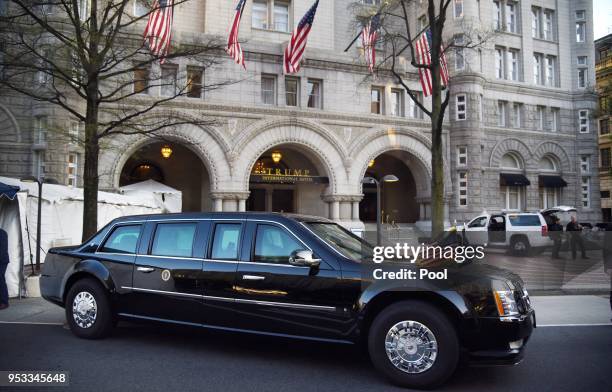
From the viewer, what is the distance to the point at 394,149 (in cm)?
2702

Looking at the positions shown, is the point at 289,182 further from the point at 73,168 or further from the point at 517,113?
the point at 517,113

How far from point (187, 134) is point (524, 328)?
66.9 feet

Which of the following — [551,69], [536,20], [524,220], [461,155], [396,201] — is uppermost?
[536,20]

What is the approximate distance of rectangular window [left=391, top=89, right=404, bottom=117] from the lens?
A: 27.6 metres

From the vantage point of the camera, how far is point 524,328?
187 inches

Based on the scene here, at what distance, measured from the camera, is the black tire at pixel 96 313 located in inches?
253

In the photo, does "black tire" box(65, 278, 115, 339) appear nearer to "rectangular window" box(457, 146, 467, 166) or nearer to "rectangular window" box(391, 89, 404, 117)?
"rectangular window" box(391, 89, 404, 117)

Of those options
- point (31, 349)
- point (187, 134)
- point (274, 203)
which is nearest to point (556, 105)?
point (274, 203)

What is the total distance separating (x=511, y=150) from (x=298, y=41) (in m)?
17.5

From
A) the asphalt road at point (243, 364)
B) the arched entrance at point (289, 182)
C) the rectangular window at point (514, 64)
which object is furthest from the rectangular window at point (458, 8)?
the asphalt road at point (243, 364)

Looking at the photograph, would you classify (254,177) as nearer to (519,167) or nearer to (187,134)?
(187,134)

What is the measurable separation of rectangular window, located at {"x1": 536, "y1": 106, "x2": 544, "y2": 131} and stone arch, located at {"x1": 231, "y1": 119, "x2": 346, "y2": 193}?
14967 millimetres

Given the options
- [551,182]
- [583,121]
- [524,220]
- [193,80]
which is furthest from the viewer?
[583,121]

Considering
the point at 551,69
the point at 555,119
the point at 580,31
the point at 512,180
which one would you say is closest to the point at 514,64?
the point at 551,69
